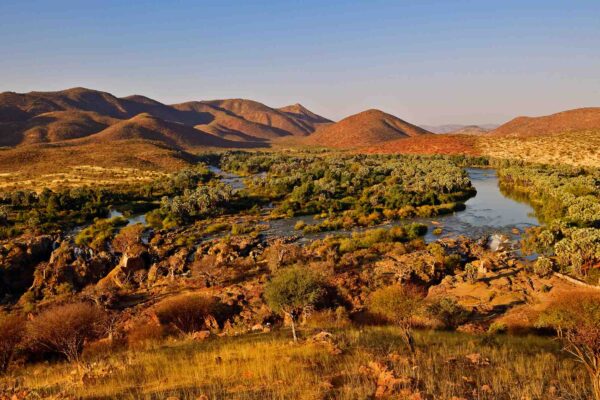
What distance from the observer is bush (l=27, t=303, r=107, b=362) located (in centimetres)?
1417

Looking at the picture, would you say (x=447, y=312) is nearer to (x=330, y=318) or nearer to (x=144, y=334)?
Result: (x=330, y=318)

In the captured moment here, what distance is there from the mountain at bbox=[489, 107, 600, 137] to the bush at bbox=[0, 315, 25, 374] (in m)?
157

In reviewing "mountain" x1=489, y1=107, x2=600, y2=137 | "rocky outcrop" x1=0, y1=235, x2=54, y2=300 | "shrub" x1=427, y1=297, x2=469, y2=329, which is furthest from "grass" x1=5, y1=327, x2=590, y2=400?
"mountain" x1=489, y1=107, x2=600, y2=137

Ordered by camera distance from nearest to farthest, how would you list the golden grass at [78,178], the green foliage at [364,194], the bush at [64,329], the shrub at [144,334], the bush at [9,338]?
the bush at [64,329]
the bush at [9,338]
the shrub at [144,334]
the green foliage at [364,194]
the golden grass at [78,178]

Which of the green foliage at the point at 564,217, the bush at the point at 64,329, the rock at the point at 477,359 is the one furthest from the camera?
the green foliage at the point at 564,217

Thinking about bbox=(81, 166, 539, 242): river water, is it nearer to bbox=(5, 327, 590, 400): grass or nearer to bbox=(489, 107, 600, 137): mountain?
bbox=(5, 327, 590, 400): grass

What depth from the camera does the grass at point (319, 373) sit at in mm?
7418

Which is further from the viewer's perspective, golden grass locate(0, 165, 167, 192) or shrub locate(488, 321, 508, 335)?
golden grass locate(0, 165, 167, 192)

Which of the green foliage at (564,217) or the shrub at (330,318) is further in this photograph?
the green foliage at (564,217)

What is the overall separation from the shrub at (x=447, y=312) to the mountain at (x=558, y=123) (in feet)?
474

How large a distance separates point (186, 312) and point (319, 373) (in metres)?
12.9

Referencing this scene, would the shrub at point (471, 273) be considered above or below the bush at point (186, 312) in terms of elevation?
above

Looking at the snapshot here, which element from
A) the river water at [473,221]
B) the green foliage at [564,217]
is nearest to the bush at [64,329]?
the river water at [473,221]

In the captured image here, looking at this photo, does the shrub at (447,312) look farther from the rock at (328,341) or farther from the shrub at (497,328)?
the rock at (328,341)
